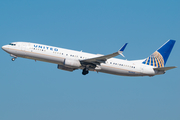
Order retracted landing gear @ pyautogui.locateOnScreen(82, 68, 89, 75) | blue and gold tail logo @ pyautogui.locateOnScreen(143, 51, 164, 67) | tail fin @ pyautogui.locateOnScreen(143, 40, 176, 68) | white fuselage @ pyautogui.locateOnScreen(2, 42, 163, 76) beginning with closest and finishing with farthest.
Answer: white fuselage @ pyautogui.locateOnScreen(2, 42, 163, 76), retracted landing gear @ pyautogui.locateOnScreen(82, 68, 89, 75), blue and gold tail logo @ pyautogui.locateOnScreen(143, 51, 164, 67), tail fin @ pyautogui.locateOnScreen(143, 40, 176, 68)

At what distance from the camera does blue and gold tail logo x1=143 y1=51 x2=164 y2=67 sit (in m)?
53.8

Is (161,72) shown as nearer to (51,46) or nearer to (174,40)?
(174,40)

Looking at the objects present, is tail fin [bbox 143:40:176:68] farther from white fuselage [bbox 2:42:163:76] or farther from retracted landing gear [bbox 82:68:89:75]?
retracted landing gear [bbox 82:68:89:75]

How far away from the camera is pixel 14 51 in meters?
46.7

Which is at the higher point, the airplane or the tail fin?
the tail fin

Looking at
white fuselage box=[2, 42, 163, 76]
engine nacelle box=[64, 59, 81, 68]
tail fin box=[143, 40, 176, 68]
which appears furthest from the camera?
tail fin box=[143, 40, 176, 68]

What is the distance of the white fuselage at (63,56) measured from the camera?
46.5 m

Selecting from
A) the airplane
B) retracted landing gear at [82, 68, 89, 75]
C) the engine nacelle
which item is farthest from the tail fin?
the engine nacelle

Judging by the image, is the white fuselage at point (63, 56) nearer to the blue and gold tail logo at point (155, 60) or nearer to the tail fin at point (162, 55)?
the blue and gold tail logo at point (155, 60)

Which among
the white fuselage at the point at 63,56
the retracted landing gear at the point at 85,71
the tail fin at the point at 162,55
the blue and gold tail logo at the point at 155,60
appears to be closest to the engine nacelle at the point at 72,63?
the white fuselage at the point at 63,56

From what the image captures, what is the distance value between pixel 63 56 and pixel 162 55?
66.8 ft

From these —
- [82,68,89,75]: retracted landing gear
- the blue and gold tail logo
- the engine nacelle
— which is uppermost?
the blue and gold tail logo

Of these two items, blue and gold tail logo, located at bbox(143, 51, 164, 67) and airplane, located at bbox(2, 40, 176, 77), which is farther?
blue and gold tail logo, located at bbox(143, 51, 164, 67)

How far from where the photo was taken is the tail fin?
2145 inches
